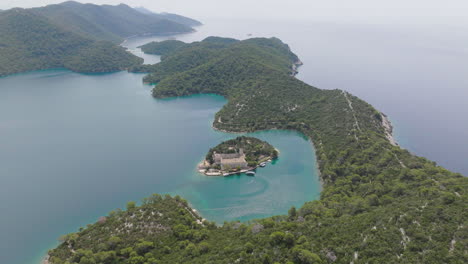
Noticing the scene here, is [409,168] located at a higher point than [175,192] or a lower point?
higher

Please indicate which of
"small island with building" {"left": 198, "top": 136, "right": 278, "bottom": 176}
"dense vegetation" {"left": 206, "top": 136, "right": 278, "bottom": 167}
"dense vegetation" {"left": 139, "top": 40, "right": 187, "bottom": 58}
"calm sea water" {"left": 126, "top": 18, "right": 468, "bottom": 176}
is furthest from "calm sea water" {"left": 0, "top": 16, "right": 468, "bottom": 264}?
"dense vegetation" {"left": 139, "top": 40, "right": 187, "bottom": 58}

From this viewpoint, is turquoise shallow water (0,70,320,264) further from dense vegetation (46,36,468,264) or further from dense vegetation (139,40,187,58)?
dense vegetation (139,40,187,58)

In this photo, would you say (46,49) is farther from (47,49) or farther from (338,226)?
(338,226)

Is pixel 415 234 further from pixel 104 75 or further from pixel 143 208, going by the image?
pixel 104 75

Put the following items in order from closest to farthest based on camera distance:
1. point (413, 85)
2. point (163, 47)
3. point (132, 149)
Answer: point (132, 149), point (413, 85), point (163, 47)

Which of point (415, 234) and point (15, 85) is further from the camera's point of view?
point (15, 85)

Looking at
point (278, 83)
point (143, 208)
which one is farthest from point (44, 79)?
point (143, 208)

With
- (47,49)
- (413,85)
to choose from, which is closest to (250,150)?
(413,85)
